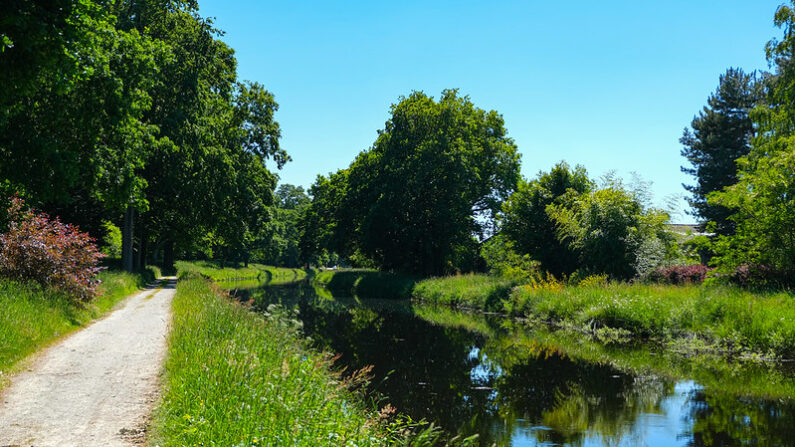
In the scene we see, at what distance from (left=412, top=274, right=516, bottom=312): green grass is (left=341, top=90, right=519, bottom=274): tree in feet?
17.4

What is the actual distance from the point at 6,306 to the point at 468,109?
1458 inches

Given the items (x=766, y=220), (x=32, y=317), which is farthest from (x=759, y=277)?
(x=32, y=317)

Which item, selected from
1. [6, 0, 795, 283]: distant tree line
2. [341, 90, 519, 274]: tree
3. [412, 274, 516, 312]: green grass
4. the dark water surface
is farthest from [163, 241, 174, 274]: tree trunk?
the dark water surface

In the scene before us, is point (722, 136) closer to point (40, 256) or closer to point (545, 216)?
point (545, 216)

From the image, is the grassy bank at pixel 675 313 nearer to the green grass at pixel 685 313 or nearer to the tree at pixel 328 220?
the green grass at pixel 685 313

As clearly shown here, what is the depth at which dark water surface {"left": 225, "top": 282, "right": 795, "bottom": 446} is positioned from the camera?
8.77 metres

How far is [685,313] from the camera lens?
57.1 feet

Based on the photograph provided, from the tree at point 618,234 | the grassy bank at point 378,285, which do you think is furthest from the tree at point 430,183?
the tree at point 618,234

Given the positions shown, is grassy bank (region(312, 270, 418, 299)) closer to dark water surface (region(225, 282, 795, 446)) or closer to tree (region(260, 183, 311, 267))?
tree (region(260, 183, 311, 267))

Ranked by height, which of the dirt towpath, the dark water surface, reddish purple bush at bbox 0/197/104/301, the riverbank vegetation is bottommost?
the dark water surface

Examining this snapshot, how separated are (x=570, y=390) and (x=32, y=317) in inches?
469

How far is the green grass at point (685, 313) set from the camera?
48.5ft

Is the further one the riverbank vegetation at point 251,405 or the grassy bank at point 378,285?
the grassy bank at point 378,285

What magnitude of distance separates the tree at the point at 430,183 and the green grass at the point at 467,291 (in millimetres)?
5302
